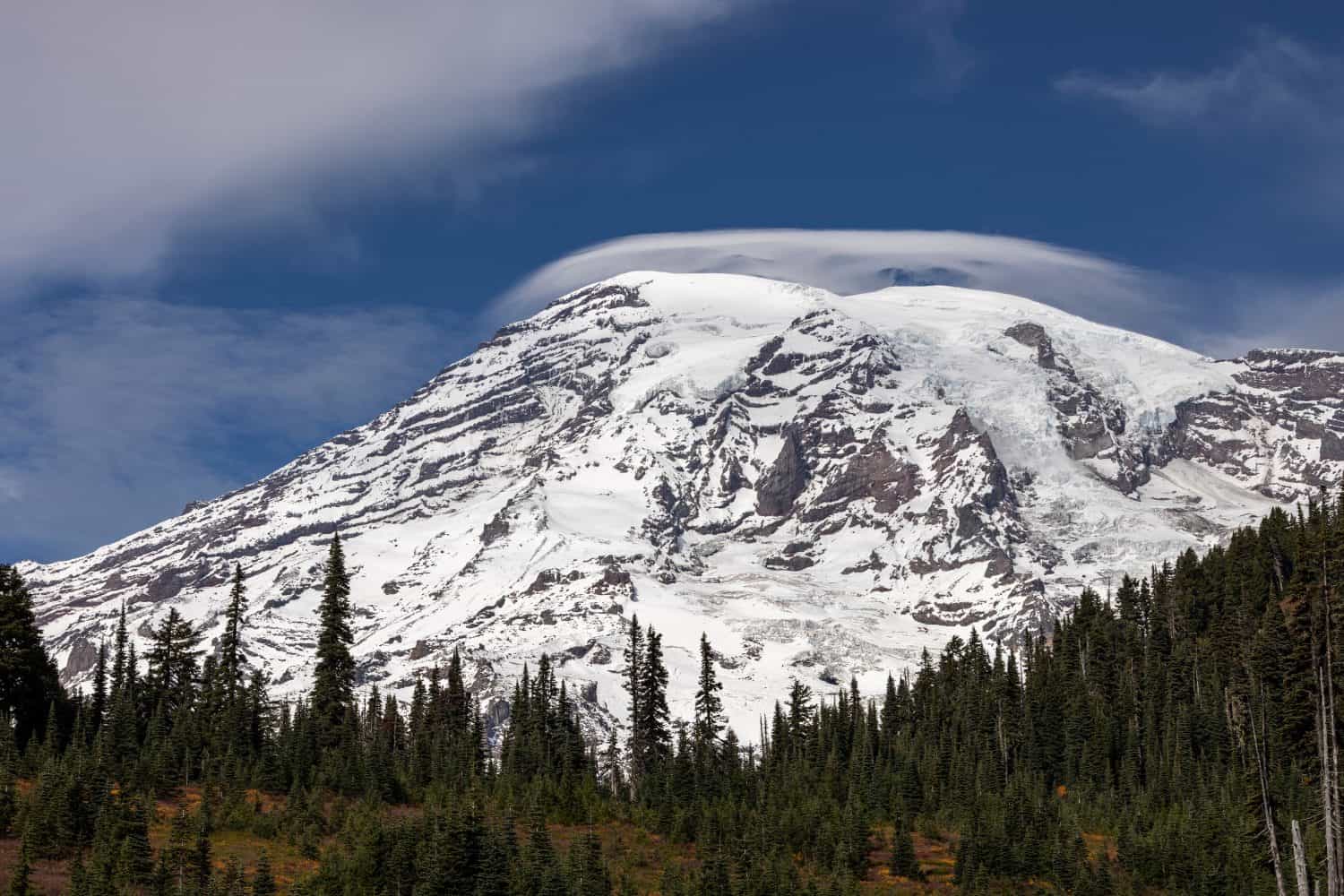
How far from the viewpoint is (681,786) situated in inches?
4508

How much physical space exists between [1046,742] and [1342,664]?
9948cm

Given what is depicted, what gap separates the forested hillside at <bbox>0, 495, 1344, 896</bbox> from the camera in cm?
7594

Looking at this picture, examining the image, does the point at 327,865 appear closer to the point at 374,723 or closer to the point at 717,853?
the point at 717,853

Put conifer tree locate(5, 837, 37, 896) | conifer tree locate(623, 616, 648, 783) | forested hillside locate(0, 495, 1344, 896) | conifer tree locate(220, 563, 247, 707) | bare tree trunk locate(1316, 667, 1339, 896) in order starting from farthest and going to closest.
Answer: conifer tree locate(623, 616, 648, 783) < conifer tree locate(220, 563, 247, 707) < forested hillside locate(0, 495, 1344, 896) < conifer tree locate(5, 837, 37, 896) < bare tree trunk locate(1316, 667, 1339, 896)

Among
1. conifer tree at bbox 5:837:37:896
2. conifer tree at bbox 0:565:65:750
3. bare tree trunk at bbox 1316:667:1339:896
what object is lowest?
conifer tree at bbox 5:837:37:896

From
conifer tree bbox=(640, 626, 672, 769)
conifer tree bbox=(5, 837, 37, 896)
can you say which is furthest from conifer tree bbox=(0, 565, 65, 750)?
conifer tree bbox=(640, 626, 672, 769)

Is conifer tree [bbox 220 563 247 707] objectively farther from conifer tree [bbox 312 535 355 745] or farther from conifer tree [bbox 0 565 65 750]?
conifer tree [bbox 0 565 65 750]

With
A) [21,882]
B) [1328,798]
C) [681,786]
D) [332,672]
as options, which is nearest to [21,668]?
[332,672]

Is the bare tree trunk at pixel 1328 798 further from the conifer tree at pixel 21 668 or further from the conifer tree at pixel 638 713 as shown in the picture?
the conifer tree at pixel 638 713

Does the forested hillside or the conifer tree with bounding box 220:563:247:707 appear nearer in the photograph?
the forested hillside

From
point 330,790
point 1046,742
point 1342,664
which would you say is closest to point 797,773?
point 1046,742

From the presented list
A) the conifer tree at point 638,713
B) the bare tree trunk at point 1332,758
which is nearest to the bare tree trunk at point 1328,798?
the bare tree trunk at point 1332,758

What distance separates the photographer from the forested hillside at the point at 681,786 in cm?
7594

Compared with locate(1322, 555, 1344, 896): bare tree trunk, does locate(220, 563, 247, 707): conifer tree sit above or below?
above
